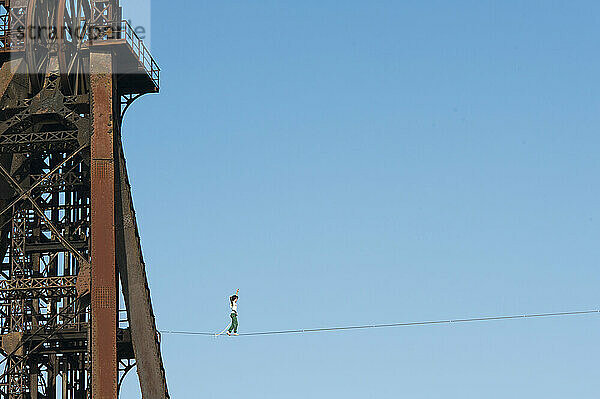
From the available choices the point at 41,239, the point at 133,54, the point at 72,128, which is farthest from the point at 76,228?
the point at 133,54

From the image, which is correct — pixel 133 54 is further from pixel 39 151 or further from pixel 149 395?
pixel 149 395

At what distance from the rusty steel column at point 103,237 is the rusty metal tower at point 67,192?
0.11 ft

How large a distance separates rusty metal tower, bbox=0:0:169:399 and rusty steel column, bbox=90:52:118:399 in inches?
1.3

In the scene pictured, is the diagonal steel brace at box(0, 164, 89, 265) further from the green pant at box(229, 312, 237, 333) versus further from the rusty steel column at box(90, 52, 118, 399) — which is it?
the green pant at box(229, 312, 237, 333)

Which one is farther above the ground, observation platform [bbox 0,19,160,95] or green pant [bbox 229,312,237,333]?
observation platform [bbox 0,19,160,95]

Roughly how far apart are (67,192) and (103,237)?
18.2 feet

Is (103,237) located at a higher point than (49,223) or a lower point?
lower

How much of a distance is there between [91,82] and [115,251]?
4768 mm

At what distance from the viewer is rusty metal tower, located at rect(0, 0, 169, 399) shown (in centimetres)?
3002

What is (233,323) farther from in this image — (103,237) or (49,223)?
(49,223)

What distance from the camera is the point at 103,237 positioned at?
2861cm

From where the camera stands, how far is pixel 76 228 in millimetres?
33469

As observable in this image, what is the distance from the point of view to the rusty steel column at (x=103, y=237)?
2761 cm

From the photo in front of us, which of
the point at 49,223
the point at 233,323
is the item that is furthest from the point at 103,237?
the point at 233,323
